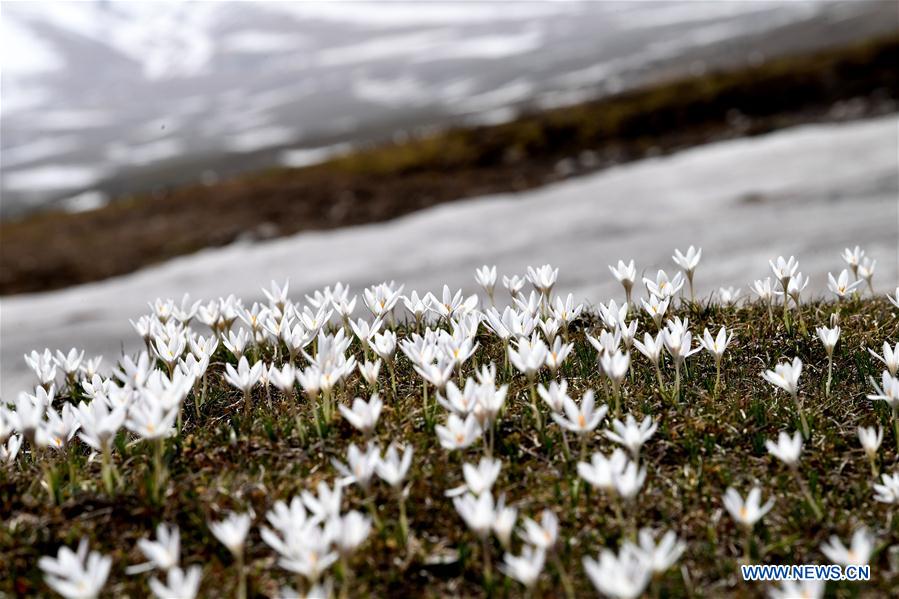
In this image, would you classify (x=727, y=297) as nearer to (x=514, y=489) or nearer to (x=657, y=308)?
(x=657, y=308)

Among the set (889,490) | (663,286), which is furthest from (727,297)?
(889,490)

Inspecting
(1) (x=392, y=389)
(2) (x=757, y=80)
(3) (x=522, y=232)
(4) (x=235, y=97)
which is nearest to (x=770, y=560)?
(1) (x=392, y=389)

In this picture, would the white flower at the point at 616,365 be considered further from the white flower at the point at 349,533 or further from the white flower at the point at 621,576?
the white flower at the point at 349,533

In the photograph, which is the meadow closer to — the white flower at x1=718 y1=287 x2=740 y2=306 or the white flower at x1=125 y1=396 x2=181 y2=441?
the white flower at x1=125 y1=396 x2=181 y2=441

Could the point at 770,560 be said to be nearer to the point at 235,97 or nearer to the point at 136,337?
the point at 136,337

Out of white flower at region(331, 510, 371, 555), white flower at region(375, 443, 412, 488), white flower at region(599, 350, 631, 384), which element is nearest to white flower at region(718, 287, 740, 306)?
white flower at region(599, 350, 631, 384)
